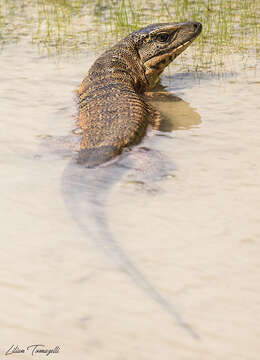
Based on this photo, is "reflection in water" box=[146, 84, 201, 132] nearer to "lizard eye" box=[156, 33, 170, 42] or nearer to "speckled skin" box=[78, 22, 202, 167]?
"speckled skin" box=[78, 22, 202, 167]

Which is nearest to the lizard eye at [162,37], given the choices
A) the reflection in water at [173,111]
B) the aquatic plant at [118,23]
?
the reflection in water at [173,111]

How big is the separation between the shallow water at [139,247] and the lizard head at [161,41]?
133cm

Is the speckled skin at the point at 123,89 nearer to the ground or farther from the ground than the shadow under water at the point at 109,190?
farther from the ground

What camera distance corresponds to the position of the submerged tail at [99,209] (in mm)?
2686

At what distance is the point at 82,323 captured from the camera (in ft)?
8.06

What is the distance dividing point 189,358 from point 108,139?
2.38 m

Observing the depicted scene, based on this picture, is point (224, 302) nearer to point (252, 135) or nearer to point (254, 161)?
point (254, 161)

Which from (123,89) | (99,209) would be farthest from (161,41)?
(99,209)

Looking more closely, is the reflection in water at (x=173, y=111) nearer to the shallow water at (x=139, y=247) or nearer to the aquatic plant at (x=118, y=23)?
the shallow water at (x=139, y=247)

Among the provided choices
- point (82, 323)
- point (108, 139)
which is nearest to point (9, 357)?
point (82, 323)

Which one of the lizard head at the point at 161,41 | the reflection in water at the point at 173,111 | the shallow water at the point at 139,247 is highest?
the lizard head at the point at 161,41

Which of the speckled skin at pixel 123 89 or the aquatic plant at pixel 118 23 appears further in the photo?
the aquatic plant at pixel 118 23

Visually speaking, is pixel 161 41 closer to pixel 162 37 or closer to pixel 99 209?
pixel 162 37

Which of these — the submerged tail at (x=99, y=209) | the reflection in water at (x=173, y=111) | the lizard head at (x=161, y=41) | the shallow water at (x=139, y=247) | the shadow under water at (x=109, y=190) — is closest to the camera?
the shallow water at (x=139, y=247)
